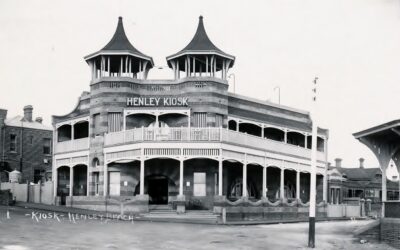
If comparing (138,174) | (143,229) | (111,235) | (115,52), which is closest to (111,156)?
(138,174)

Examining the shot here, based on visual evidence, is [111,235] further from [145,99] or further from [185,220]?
[145,99]

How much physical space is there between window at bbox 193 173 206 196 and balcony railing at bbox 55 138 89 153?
24.1 ft

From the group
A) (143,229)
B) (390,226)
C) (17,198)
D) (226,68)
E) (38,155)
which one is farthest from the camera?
(38,155)

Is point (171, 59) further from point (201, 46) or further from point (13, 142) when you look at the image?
point (13, 142)

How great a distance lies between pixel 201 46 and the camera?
3647 cm

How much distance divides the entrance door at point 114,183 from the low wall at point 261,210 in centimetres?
630

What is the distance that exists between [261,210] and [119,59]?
12.6m

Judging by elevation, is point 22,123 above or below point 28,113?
below

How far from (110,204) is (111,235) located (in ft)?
45.0

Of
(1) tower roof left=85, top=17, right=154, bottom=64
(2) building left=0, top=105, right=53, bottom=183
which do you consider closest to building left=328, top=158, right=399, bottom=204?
(1) tower roof left=85, top=17, right=154, bottom=64

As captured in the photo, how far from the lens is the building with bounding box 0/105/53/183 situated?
49750 mm

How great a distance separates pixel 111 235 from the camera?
19.1 metres

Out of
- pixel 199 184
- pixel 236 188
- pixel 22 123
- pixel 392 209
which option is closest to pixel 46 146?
pixel 22 123

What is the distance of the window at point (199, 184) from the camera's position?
3434 centimetres
